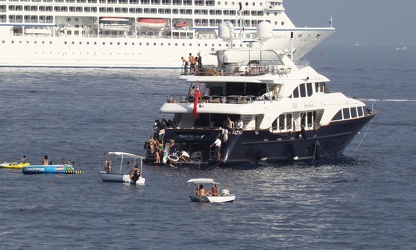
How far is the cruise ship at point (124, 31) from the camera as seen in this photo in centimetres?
13012

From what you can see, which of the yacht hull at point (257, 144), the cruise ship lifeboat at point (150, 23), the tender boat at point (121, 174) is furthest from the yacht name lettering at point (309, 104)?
the cruise ship lifeboat at point (150, 23)

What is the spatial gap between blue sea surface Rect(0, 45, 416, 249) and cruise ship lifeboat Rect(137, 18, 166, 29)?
213 feet

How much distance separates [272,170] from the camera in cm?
5056

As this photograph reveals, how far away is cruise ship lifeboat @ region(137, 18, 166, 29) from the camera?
135750mm

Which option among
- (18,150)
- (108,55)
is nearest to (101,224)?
(18,150)

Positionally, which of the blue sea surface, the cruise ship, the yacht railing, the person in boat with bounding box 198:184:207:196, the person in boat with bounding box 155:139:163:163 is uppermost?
the cruise ship

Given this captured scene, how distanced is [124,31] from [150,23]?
123 inches

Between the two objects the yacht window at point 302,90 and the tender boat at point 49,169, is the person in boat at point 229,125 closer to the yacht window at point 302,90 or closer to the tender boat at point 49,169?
the yacht window at point 302,90

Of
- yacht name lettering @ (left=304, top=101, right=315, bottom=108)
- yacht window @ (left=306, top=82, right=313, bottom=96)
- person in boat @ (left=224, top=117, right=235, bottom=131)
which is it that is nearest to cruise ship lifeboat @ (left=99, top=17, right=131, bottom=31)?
yacht window @ (left=306, top=82, right=313, bottom=96)

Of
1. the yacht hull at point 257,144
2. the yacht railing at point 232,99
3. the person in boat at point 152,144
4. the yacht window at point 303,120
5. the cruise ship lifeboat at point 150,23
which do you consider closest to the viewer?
the yacht hull at point 257,144

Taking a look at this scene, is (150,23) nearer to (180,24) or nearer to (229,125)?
(180,24)

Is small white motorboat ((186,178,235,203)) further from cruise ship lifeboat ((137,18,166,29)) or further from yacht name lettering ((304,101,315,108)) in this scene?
cruise ship lifeboat ((137,18,166,29))

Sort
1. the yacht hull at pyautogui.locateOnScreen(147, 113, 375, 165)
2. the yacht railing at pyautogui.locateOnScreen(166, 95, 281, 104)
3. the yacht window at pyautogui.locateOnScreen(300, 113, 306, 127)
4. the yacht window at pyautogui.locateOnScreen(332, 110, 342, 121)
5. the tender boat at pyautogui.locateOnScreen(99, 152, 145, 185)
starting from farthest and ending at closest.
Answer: the yacht window at pyautogui.locateOnScreen(332, 110, 342, 121), the yacht window at pyautogui.locateOnScreen(300, 113, 306, 127), the yacht railing at pyautogui.locateOnScreen(166, 95, 281, 104), the yacht hull at pyautogui.locateOnScreen(147, 113, 375, 165), the tender boat at pyautogui.locateOnScreen(99, 152, 145, 185)

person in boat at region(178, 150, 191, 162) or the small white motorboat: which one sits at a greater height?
person in boat at region(178, 150, 191, 162)
